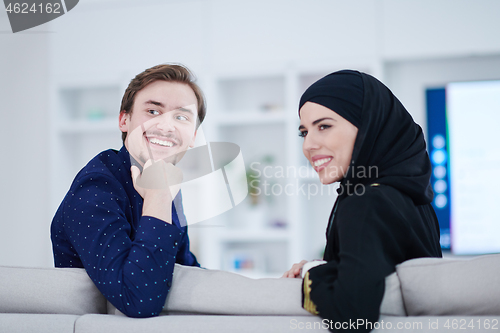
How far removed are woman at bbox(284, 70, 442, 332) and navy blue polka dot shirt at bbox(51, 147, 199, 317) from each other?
340 mm

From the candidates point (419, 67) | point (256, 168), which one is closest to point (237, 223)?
point (256, 168)

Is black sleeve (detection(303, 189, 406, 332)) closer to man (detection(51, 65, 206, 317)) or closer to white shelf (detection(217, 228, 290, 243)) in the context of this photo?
man (detection(51, 65, 206, 317))

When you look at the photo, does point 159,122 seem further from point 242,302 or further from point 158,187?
point 242,302

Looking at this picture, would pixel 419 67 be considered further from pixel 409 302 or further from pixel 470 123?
pixel 409 302

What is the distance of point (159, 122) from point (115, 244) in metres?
0.47

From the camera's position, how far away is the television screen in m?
2.73

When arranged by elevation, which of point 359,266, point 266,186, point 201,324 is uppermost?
point 359,266

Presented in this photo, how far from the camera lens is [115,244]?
36.8 inches

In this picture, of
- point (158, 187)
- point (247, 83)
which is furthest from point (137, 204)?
point (247, 83)

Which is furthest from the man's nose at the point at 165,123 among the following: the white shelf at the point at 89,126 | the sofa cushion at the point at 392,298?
the white shelf at the point at 89,126

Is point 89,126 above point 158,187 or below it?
above

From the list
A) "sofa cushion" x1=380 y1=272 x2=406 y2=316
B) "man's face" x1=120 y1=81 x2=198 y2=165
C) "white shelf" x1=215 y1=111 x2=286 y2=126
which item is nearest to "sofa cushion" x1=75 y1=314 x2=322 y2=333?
"sofa cushion" x1=380 y1=272 x2=406 y2=316

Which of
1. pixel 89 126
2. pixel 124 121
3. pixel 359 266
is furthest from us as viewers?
pixel 89 126

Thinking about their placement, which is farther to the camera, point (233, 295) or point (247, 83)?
point (247, 83)
